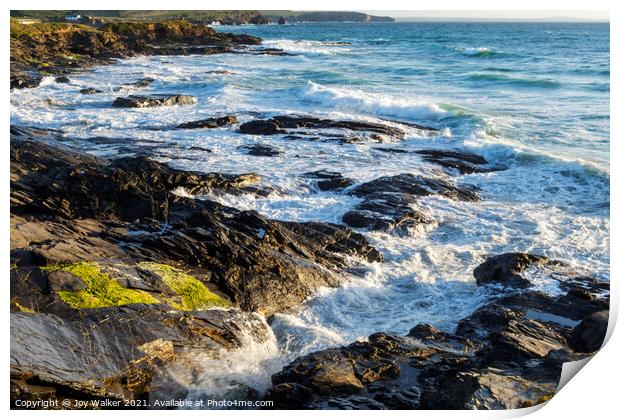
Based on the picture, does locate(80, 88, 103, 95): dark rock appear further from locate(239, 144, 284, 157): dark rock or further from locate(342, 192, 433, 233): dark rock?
locate(342, 192, 433, 233): dark rock

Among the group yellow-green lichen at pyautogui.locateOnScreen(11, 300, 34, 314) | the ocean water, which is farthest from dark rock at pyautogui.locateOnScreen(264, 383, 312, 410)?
yellow-green lichen at pyautogui.locateOnScreen(11, 300, 34, 314)

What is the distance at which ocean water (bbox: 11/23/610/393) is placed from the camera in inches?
414

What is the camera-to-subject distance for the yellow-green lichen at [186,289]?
8750 millimetres

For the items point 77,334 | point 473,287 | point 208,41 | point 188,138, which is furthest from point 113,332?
point 208,41

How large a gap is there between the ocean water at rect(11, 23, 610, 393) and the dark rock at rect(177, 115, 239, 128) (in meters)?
0.95

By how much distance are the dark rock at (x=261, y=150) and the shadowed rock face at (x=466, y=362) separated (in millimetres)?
10199

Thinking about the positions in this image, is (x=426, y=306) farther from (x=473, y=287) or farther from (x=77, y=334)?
(x=77, y=334)

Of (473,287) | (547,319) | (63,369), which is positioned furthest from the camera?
(473,287)

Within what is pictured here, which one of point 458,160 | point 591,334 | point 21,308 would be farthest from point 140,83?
point 591,334

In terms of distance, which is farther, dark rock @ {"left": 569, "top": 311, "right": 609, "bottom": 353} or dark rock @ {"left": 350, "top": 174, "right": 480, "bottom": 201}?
dark rock @ {"left": 350, "top": 174, "right": 480, "bottom": 201}

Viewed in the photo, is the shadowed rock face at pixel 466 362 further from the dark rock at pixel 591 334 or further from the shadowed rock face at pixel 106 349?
the shadowed rock face at pixel 106 349

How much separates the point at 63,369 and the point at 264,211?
7.41 metres

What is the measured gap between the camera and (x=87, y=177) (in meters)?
11.5

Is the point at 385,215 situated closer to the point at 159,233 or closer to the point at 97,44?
the point at 159,233
